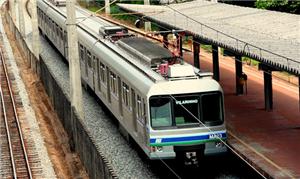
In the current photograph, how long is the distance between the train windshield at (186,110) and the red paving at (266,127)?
1.74 meters

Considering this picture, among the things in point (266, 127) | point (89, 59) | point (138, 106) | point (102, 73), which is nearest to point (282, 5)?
point (89, 59)

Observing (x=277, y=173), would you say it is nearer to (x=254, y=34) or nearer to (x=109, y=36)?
(x=254, y=34)

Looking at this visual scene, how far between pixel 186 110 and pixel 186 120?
0.27 metres

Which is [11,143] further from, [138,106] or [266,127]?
[266,127]

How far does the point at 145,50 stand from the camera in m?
20.8

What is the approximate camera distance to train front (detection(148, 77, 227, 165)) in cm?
1750

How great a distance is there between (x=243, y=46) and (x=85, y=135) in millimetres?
5614

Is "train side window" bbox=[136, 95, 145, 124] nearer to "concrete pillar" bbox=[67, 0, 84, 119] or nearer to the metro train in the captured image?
the metro train

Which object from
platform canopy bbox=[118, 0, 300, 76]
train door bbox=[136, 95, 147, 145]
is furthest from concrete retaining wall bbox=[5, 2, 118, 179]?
platform canopy bbox=[118, 0, 300, 76]

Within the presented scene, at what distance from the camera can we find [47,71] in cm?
2983

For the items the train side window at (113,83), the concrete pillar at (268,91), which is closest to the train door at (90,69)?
the train side window at (113,83)

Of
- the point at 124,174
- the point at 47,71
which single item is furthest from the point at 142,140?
the point at 47,71

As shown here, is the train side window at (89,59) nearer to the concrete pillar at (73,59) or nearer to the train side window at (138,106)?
the concrete pillar at (73,59)

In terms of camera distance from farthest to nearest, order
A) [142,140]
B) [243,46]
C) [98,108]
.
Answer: [98,108] < [243,46] < [142,140]
